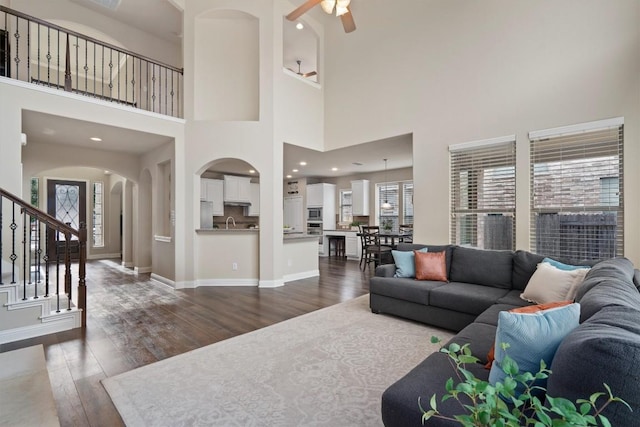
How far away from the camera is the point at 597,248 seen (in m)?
3.56

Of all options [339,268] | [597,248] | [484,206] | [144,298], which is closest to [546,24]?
[484,206]

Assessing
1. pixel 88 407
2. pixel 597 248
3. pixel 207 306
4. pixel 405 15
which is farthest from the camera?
pixel 405 15

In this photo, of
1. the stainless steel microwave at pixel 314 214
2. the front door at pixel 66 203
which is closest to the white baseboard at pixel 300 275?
the stainless steel microwave at pixel 314 214

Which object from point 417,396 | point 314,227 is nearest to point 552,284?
point 417,396

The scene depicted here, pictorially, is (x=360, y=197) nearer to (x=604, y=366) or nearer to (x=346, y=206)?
(x=346, y=206)

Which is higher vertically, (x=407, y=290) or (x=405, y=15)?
(x=405, y=15)

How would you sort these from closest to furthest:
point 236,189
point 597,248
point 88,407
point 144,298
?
point 88,407 < point 597,248 < point 144,298 < point 236,189

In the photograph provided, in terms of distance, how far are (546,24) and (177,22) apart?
22.2ft

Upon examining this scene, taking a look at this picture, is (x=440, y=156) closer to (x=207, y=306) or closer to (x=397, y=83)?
(x=397, y=83)

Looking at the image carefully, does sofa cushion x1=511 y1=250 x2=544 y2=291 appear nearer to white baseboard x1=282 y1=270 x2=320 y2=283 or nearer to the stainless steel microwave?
white baseboard x1=282 y1=270 x2=320 y2=283

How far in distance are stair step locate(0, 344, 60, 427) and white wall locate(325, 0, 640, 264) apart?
465 cm

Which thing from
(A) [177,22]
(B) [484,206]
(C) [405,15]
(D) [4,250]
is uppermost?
(A) [177,22]

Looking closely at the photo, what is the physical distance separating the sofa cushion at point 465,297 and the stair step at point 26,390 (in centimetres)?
325

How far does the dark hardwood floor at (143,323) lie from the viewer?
7.30ft
